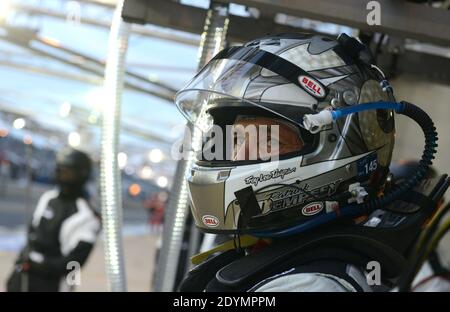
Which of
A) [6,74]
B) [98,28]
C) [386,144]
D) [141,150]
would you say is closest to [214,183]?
[386,144]

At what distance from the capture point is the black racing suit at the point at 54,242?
3.38 metres

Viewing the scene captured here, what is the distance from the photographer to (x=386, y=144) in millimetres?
1533

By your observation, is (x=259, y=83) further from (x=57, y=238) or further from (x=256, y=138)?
(x=57, y=238)

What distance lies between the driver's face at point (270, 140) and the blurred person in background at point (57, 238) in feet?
6.63

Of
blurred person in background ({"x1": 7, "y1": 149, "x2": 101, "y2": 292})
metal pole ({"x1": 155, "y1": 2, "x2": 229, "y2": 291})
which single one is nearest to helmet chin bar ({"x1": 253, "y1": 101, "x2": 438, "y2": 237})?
metal pole ({"x1": 155, "y1": 2, "x2": 229, "y2": 291})

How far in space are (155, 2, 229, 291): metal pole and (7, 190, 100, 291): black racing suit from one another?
1402 mm

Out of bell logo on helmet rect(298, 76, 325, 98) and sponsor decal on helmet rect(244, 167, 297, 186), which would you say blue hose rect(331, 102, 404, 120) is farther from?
sponsor decal on helmet rect(244, 167, 297, 186)

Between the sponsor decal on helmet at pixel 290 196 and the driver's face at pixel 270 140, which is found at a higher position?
the driver's face at pixel 270 140

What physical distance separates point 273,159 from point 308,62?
0.25m

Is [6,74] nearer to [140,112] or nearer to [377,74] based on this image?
[140,112]

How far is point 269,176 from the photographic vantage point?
1449mm

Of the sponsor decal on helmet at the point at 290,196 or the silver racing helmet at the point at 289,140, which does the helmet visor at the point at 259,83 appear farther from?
the sponsor decal on helmet at the point at 290,196

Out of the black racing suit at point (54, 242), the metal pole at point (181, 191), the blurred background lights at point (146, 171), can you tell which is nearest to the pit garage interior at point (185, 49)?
the metal pole at point (181, 191)

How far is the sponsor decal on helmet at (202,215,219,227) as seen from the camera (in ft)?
4.99
